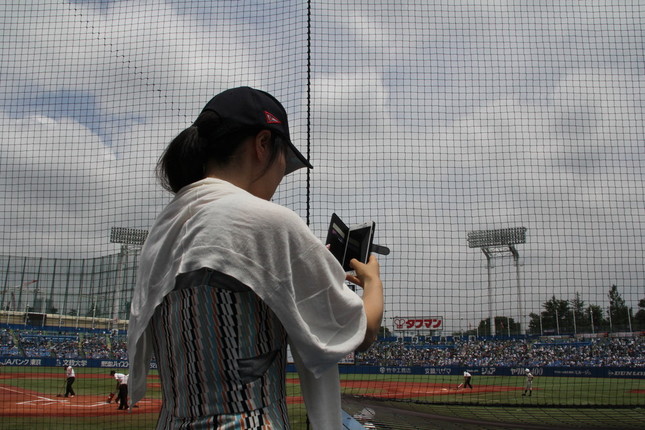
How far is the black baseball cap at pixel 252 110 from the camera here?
3.45 ft

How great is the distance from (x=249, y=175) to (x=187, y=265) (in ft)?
0.85

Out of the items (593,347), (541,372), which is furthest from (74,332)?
(593,347)

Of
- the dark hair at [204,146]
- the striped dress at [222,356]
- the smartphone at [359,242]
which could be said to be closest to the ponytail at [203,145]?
the dark hair at [204,146]

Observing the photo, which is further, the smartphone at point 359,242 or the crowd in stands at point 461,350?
the crowd in stands at point 461,350

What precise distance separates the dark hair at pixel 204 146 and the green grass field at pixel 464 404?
3.30m

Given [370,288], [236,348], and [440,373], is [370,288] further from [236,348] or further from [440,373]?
[440,373]

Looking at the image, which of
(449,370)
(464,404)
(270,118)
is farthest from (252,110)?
(449,370)

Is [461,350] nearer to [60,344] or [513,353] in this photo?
[513,353]

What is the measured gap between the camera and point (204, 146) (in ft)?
3.52

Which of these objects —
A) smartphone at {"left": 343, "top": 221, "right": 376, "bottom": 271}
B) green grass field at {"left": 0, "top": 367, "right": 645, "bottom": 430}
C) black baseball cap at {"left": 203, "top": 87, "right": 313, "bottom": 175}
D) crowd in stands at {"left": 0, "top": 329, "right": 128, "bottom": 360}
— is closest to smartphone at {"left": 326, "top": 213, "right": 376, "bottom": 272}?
smartphone at {"left": 343, "top": 221, "right": 376, "bottom": 271}

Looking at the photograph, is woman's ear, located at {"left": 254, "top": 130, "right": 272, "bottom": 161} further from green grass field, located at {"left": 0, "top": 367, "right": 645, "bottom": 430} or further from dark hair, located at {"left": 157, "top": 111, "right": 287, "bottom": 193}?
green grass field, located at {"left": 0, "top": 367, "right": 645, "bottom": 430}

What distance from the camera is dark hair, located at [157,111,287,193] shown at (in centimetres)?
106

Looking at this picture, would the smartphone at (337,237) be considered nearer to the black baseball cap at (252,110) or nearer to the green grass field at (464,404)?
the black baseball cap at (252,110)

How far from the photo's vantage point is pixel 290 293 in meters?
0.88
